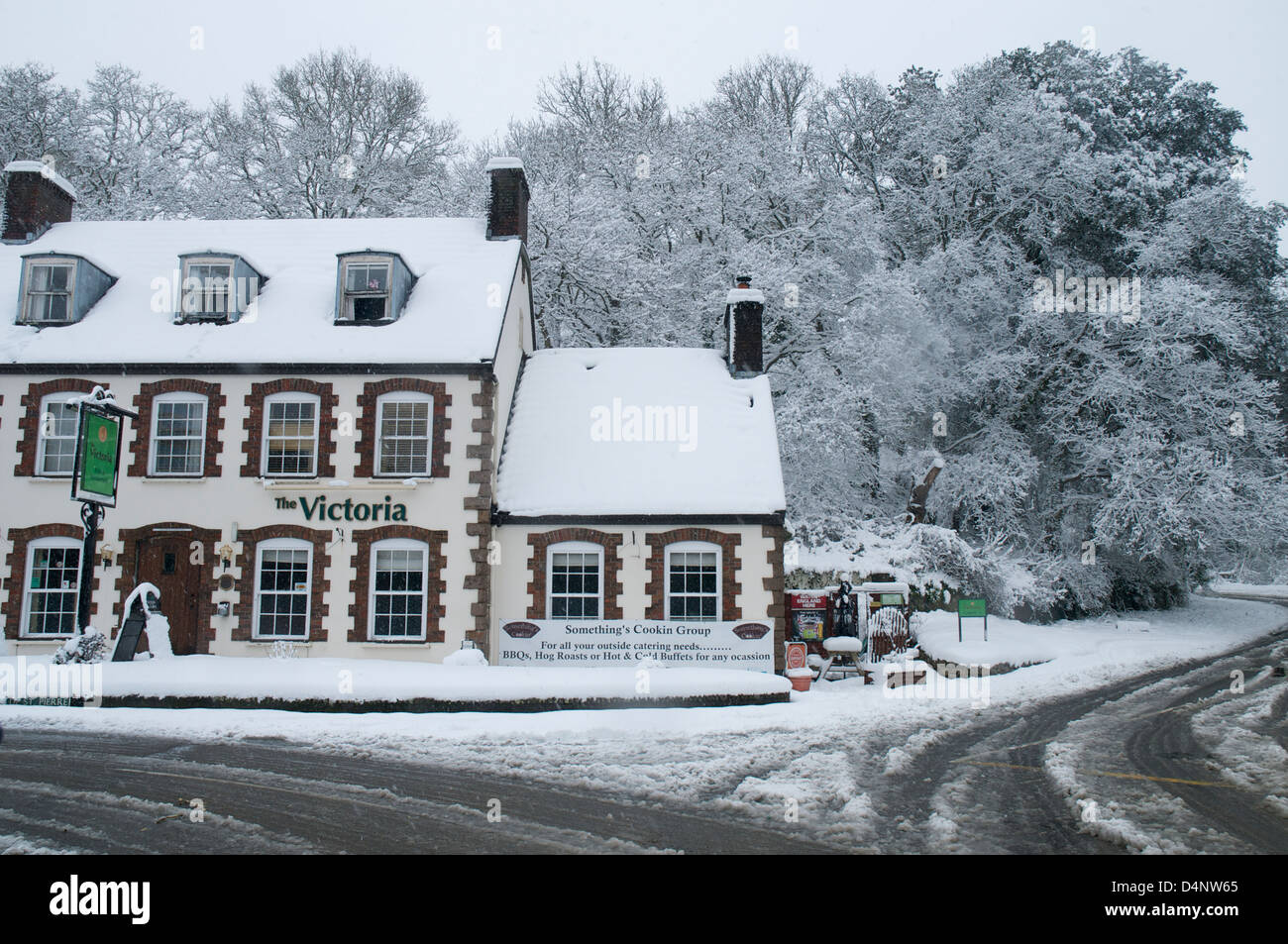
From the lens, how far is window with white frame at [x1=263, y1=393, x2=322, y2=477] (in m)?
17.6

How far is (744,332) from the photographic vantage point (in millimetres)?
21516

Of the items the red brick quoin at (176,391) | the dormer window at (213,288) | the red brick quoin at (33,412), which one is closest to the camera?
the red brick quoin at (176,391)

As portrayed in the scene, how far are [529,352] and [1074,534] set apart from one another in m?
18.2

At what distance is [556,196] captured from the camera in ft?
95.2

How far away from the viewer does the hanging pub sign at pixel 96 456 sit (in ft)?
49.3

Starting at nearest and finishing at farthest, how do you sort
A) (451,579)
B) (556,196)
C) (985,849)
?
(985,849)
(451,579)
(556,196)

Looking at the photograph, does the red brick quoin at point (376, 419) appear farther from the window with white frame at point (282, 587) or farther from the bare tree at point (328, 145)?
the bare tree at point (328, 145)

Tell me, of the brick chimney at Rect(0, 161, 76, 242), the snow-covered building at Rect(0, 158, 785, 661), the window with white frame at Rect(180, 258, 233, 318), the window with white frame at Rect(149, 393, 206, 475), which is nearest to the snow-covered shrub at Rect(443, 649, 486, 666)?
the snow-covered building at Rect(0, 158, 785, 661)

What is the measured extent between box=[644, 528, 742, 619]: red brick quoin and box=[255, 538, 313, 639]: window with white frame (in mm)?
6779

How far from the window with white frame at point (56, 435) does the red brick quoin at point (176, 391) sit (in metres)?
1.30

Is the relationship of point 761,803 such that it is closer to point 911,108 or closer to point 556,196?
point 556,196

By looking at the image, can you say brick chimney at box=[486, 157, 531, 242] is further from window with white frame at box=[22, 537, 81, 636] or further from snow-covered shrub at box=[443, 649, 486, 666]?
window with white frame at box=[22, 537, 81, 636]

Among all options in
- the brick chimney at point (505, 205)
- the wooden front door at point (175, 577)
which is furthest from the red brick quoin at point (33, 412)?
the brick chimney at point (505, 205)

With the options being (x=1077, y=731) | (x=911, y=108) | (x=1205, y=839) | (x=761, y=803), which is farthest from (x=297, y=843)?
(x=911, y=108)
